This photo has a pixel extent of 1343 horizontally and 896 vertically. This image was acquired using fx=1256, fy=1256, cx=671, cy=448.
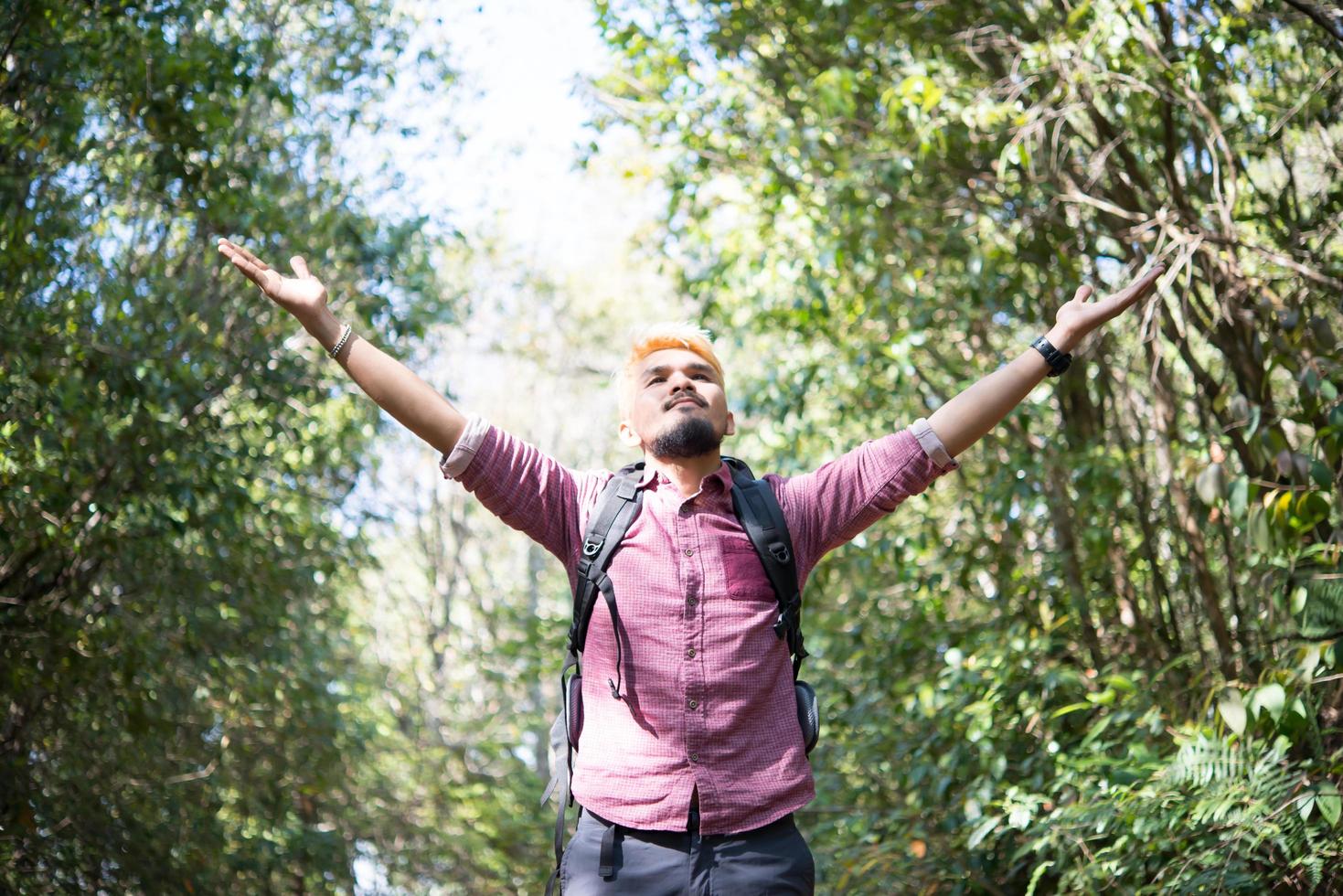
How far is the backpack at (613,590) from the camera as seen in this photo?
2521 millimetres

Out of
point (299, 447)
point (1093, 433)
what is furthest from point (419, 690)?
point (1093, 433)

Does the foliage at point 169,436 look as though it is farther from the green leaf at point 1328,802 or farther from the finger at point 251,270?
the green leaf at point 1328,802

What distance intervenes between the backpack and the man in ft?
0.08

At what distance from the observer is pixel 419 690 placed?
1339 centimetres

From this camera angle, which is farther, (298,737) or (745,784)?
(298,737)

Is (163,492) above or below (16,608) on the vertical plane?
above

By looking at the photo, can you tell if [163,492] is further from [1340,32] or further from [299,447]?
[1340,32]

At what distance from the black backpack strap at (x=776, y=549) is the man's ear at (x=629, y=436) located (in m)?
0.28

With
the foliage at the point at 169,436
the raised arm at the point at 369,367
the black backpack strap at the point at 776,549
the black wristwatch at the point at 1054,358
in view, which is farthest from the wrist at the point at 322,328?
the foliage at the point at 169,436

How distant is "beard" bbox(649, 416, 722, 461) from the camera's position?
262 centimetres

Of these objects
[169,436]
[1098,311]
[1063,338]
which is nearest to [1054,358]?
[1063,338]

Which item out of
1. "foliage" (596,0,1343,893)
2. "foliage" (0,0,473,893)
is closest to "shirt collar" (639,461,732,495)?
"foliage" (596,0,1343,893)

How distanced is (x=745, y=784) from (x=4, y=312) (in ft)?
11.5

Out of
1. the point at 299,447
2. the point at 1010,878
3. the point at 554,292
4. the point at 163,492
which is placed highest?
the point at 554,292
